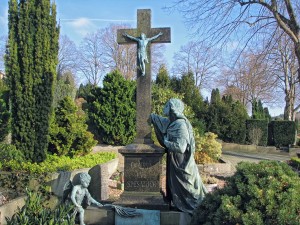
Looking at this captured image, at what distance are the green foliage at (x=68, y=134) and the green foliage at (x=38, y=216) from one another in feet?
26.7

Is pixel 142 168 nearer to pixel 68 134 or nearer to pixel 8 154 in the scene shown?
pixel 8 154

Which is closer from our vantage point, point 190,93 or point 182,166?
point 182,166

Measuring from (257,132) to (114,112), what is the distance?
39.4 feet

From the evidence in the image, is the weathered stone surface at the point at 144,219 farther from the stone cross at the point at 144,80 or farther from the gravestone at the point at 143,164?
the stone cross at the point at 144,80

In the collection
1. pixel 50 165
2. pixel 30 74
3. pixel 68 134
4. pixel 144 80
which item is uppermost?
pixel 30 74

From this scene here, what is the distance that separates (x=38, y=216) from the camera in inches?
173

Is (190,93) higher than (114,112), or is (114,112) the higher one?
(190,93)

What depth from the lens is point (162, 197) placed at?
5.55 meters

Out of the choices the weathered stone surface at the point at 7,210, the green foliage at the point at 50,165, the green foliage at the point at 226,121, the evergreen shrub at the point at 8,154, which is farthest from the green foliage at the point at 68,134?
the green foliage at the point at 226,121

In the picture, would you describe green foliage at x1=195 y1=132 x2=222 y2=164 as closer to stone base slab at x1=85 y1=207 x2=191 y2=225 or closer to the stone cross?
the stone cross

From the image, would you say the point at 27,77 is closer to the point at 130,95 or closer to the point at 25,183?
the point at 25,183

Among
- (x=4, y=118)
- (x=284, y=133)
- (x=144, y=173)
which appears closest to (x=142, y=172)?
(x=144, y=173)

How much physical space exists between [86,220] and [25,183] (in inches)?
154

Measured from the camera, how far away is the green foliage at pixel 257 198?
3498 millimetres
